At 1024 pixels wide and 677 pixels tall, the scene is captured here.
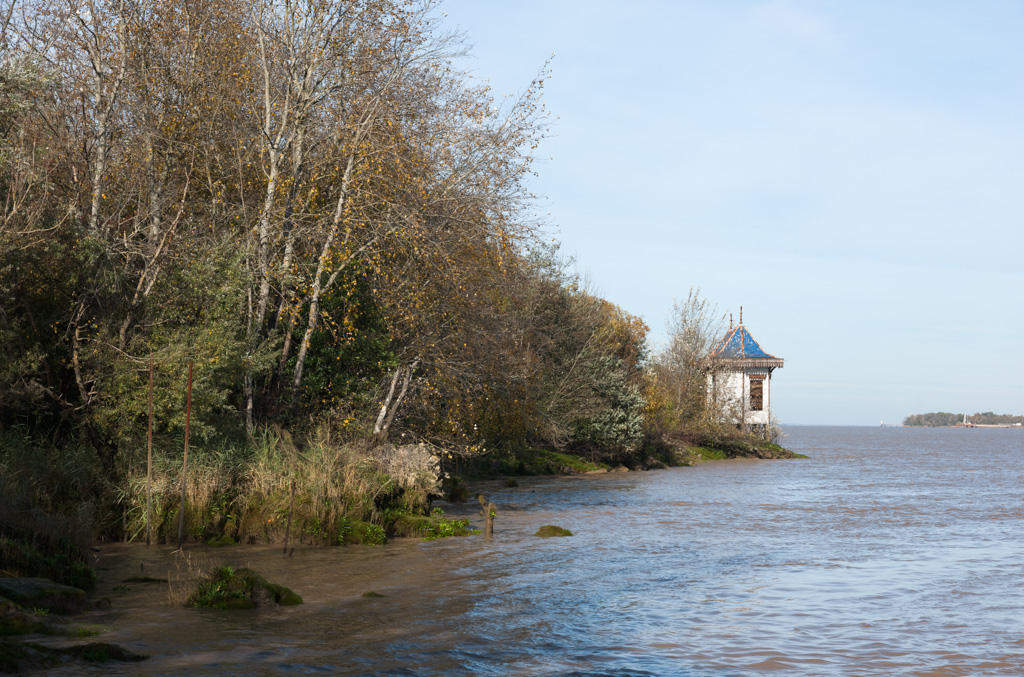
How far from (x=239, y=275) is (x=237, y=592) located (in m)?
8.20

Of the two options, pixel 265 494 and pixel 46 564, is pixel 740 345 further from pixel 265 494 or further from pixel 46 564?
pixel 46 564

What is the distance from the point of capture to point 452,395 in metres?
25.0

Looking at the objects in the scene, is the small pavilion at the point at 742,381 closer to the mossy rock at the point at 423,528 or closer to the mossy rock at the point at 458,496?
the mossy rock at the point at 458,496

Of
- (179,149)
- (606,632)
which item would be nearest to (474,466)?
(179,149)

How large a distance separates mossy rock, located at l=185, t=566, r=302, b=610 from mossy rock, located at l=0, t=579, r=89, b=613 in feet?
4.53

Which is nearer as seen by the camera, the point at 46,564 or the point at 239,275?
the point at 46,564

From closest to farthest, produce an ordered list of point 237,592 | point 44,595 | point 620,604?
point 44,595 → point 237,592 → point 620,604

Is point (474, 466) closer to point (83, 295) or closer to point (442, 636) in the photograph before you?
point (83, 295)

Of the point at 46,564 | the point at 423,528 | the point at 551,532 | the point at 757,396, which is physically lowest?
the point at 551,532

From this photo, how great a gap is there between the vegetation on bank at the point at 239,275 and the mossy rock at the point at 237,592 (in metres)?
1.92

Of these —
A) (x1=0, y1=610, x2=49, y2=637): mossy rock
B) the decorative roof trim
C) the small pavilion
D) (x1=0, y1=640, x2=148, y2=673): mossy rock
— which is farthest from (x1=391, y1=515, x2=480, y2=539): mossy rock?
the decorative roof trim

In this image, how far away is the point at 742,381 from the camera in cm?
6788

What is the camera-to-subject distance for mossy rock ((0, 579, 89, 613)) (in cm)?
1140

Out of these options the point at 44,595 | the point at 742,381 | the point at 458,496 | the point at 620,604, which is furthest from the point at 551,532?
the point at 742,381
